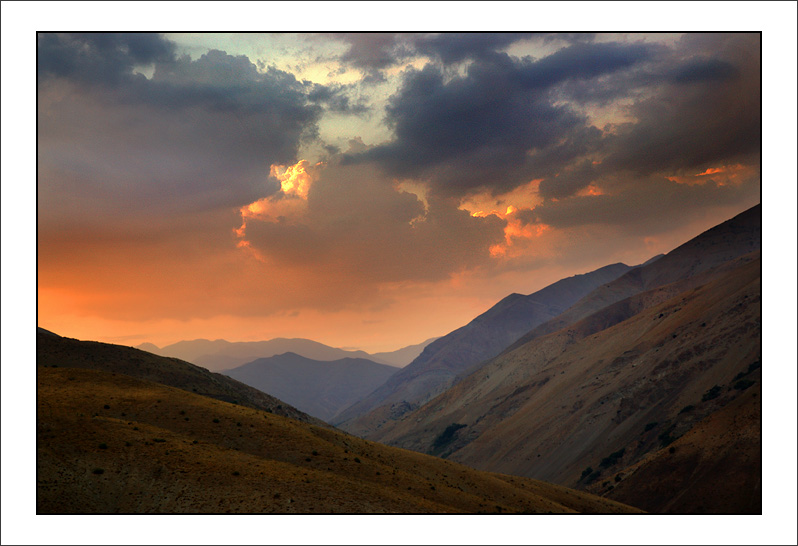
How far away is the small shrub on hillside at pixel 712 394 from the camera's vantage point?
6469 centimetres

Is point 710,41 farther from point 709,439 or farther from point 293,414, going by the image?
point 293,414

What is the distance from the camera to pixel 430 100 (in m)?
47.0

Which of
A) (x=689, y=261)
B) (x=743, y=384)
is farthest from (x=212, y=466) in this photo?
(x=689, y=261)

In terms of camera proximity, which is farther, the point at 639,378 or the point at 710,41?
the point at 639,378

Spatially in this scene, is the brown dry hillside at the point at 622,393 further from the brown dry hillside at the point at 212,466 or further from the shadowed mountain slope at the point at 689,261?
the brown dry hillside at the point at 212,466

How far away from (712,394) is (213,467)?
197ft

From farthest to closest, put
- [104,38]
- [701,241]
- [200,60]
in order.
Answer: [701,241] < [200,60] < [104,38]

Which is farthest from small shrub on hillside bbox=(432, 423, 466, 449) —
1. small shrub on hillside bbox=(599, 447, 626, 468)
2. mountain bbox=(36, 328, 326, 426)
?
mountain bbox=(36, 328, 326, 426)

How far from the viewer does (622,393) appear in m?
80.9

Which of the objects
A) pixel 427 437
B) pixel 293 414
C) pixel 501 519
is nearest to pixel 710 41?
pixel 501 519

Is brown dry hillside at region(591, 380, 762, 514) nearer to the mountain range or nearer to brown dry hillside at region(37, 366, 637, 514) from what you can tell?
the mountain range

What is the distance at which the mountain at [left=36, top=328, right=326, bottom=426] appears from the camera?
5041cm

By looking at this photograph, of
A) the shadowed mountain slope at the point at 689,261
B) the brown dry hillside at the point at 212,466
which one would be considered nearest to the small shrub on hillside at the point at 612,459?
the brown dry hillside at the point at 212,466

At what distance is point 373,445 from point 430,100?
99.2 ft
